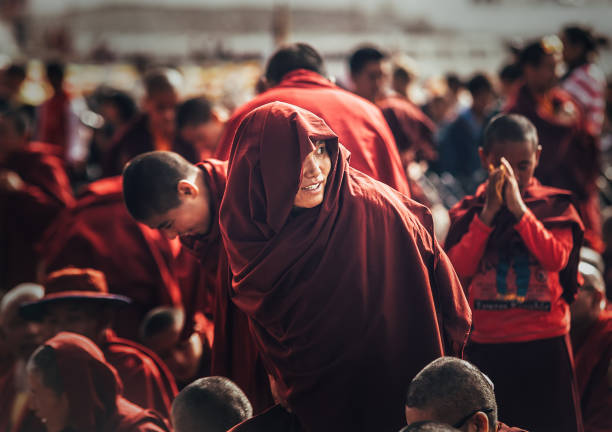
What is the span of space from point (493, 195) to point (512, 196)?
7 cm

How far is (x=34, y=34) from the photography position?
30094 mm

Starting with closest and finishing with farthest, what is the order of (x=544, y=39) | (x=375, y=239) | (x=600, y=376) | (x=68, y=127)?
(x=375, y=239) < (x=600, y=376) < (x=544, y=39) < (x=68, y=127)

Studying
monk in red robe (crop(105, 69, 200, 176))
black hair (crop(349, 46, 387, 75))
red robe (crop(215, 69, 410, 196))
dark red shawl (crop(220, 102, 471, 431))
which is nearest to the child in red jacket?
red robe (crop(215, 69, 410, 196))

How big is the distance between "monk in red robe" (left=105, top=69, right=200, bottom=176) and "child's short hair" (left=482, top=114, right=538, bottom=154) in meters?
2.26

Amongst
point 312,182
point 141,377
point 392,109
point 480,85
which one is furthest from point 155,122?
point 480,85

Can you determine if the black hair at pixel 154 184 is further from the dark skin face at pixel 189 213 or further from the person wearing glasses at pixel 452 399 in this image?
the person wearing glasses at pixel 452 399

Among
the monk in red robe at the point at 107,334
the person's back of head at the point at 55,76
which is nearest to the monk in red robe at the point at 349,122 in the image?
the monk in red robe at the point at 107,334

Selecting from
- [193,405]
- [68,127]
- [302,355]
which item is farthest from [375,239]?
[68,127]

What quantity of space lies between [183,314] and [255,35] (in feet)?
90.9

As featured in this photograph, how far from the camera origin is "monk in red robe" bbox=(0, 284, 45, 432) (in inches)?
126

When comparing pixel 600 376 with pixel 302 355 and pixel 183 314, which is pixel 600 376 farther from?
pixel 183 314

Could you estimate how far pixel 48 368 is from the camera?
2.72 meters

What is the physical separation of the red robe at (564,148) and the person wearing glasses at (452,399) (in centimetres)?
207

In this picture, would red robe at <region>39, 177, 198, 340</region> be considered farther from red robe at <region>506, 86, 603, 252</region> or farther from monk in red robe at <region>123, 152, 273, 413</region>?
red robe at <region>506, 86, 603, 252</region>
